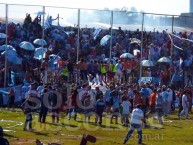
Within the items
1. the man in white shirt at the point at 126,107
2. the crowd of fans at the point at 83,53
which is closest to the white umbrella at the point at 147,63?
the crowd of fans at the point at 83,53

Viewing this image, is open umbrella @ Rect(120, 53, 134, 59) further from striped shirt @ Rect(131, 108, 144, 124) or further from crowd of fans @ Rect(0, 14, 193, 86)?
striped shirt @ Rect(131, 108, 144, 124)

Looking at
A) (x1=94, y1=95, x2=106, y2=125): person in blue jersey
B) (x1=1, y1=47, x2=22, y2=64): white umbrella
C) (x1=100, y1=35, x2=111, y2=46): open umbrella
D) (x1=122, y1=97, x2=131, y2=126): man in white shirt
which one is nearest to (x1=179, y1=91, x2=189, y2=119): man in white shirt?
(x1=122, y1=97, x2=131, y2=126): man in white shirt

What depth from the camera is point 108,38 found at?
45500mm

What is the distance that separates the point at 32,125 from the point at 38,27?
14.3 m

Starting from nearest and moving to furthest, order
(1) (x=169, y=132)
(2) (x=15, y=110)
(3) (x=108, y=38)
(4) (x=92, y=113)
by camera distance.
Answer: (1) (x=169, y=132) → (4) (x=92, y=113) → (2) (x=15, y=110) → (3) (x=108, y=38)

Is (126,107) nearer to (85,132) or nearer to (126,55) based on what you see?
(85,132)

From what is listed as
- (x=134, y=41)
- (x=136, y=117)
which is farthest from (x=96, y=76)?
(x=136, y=117)

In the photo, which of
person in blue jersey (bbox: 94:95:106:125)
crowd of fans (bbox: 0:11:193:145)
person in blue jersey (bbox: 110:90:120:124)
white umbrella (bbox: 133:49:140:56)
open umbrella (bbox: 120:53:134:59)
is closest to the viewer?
person in blue jersey (bbox: 94:95:106:125)

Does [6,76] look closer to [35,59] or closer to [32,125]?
[35,59]

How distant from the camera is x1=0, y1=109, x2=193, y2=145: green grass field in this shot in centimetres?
2647

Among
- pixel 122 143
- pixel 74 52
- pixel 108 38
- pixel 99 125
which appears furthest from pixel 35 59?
pixel 122 143

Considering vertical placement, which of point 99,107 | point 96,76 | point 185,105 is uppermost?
point 96,76

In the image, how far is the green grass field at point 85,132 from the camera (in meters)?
26.5

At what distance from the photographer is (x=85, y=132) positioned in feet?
96.5
